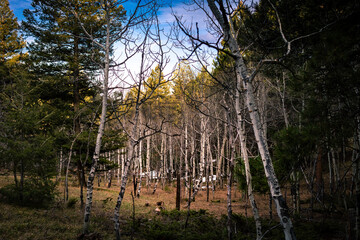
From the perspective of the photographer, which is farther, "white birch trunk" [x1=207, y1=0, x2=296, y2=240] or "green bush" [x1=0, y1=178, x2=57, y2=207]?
"green bush" [x1=0, y1=178, x2=57, y2=207]

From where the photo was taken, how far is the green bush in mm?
7402

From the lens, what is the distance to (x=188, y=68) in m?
14.9

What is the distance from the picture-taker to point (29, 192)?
7.31 metres

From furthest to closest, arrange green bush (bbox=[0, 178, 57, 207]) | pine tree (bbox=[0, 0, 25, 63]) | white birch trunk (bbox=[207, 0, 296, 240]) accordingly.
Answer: pine tree (bbox=[0, 0, 25, 63])
green bush (bbox=[0, 178, 57, 207])
white birch trunk (bbox=[207, 0, 296, 240])

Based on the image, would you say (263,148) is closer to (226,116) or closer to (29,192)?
(226,116)

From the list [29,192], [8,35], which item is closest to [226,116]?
[29,192]

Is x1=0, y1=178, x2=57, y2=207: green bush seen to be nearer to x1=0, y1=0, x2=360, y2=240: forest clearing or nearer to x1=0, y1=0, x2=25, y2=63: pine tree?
x1=0, y1=0, x2=360, y2=240: forest clearing

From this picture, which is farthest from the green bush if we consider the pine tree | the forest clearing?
the pine tree

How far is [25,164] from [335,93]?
922 centimetres

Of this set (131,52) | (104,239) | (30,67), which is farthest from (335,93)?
(30,67)

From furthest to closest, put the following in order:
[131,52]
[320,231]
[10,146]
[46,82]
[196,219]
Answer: [46,82]
[196,219]
[10,146]
[131,52]
[320,231]

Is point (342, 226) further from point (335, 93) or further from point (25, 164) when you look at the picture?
point (25, 164)

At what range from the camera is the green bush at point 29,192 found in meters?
7.40

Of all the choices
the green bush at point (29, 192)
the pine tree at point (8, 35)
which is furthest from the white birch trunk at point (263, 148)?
the pine tree at point (8, 35)
